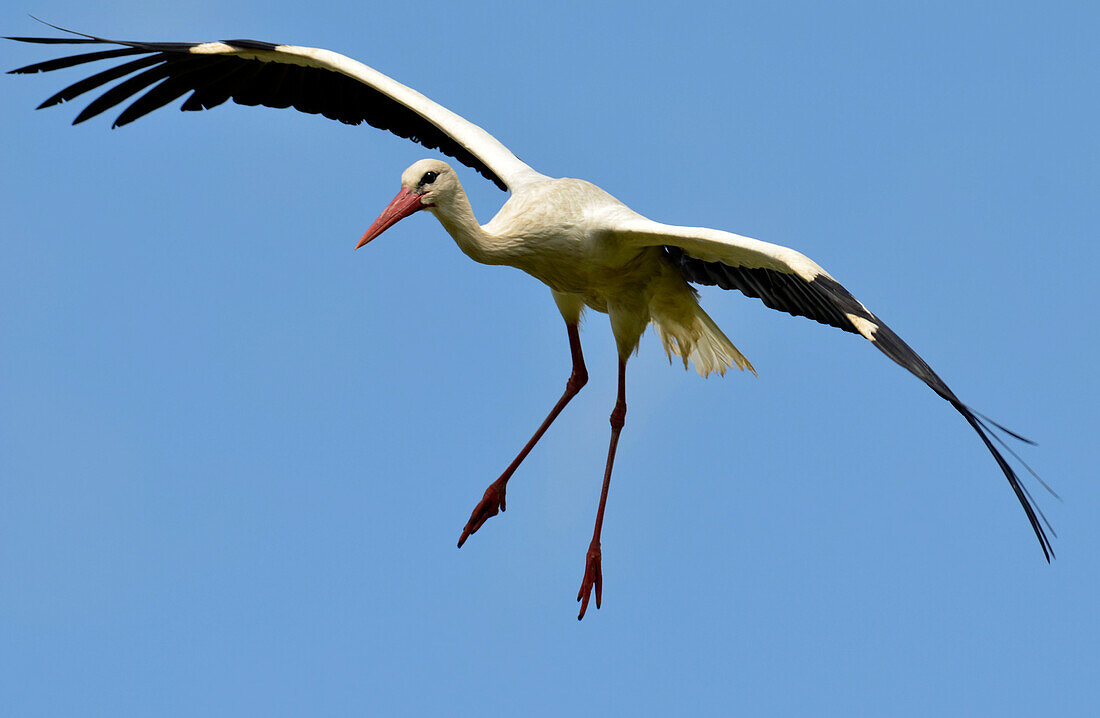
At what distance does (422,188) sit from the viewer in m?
7.15

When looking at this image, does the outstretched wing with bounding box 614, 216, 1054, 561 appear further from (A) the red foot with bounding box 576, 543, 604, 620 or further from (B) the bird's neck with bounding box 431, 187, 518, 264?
(A) the red foot with bounding box 576, 543, 604, 620

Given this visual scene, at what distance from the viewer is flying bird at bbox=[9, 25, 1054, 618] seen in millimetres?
6910

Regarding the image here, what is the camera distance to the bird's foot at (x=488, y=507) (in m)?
8.17

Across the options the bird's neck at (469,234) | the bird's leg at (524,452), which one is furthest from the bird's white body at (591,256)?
the bird's leg at (524,452)

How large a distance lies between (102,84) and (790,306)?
155 inches

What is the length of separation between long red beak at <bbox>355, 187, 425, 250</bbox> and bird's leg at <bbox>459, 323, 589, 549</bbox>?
5.88 feet

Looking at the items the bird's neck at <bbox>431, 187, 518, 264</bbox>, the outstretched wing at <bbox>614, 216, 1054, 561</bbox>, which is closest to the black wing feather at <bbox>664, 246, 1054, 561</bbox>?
the outstretched wing at <bbox>614, 216, 1054, 561</bbox>

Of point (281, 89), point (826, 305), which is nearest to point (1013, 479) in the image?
point (826, 305)

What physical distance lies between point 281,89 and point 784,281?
3.44 metres

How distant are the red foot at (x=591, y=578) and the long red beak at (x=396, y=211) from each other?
211 cm

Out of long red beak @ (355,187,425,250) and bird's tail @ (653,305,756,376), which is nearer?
long red beak @ (355,187,425,250)

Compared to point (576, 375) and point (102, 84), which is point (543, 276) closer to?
point (576, 375)

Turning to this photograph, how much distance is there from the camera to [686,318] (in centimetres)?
805

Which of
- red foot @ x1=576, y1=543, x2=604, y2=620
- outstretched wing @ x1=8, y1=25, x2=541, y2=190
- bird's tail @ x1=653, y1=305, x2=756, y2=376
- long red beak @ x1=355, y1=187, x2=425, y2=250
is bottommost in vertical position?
red foot @ x1=576, y1=543, x2=604, y2=620
